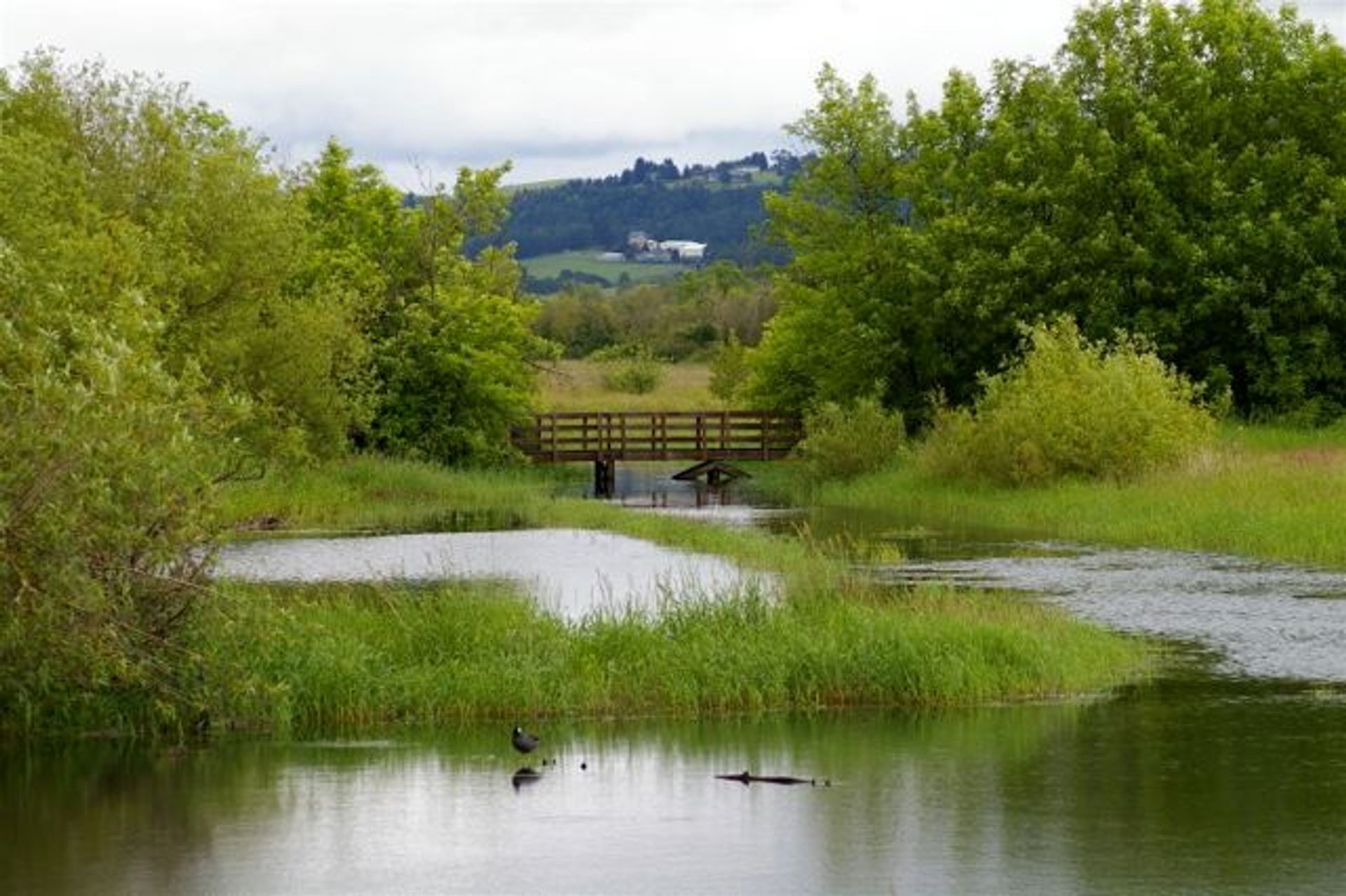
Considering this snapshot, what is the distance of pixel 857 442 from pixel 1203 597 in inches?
1161

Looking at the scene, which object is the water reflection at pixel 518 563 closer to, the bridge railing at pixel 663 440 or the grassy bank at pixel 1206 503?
the grassy bank at pixel 1206 503

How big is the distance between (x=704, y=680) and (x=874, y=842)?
599cm

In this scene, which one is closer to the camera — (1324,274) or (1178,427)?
(1178,427)

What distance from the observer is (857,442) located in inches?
2447

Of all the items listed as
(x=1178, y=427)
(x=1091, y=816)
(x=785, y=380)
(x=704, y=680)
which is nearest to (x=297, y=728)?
(x=704, y=680)

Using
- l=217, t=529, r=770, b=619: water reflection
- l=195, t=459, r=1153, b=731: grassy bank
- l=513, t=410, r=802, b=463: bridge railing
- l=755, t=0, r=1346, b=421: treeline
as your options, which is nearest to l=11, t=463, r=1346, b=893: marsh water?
l=195, t=459, r=1153, b=731: grassy bank

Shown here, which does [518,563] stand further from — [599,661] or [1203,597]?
[599,661]

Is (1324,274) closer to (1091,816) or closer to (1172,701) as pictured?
(1172,701)

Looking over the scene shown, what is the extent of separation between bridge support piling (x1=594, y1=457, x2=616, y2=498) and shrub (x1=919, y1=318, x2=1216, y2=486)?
16630mm

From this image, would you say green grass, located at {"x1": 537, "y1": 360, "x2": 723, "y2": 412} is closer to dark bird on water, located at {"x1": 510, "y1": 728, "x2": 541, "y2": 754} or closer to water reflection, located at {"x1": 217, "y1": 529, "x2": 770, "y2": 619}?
water reflection, located at {"x1": 217, "y1": 529, "x2": 770, "y2": 619}

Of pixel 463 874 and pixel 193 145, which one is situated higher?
pixel 193 145

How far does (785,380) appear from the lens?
240 feet

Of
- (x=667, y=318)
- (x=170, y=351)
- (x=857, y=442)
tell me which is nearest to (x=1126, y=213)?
(x=857, y=442)

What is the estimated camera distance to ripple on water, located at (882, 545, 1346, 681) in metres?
27.0
